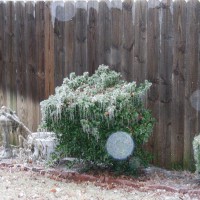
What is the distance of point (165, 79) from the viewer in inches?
265

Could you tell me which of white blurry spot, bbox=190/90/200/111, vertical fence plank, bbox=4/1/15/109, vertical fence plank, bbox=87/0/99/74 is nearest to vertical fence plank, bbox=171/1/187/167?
white blurry spot, bbox=190/90/200/111

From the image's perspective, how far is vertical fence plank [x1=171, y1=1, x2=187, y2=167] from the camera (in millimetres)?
6566

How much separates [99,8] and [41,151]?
2.13 metres

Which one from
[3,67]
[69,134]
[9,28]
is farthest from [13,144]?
[69,134]

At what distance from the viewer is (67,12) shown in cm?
743

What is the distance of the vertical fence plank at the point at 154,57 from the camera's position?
673 cm

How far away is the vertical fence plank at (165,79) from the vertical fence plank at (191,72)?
0.23 m

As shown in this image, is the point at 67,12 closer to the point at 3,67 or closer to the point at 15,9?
the point at 15,9

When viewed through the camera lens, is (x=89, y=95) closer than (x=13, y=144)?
Yes

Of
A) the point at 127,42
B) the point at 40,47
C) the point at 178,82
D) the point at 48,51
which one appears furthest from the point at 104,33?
the point at 178,82

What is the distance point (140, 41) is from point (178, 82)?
2.50 feet

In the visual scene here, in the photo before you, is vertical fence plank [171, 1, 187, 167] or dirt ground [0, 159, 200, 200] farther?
vertical fence plank [171, 1, 187, 167]

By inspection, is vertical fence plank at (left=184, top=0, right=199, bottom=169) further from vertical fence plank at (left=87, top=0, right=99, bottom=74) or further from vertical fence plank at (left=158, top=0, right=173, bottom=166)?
vertical fence plank at (left=87, top=0, right=99, bottom=74)

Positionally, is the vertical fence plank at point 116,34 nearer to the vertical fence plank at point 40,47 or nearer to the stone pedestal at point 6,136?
the vertical fence plank at point 40,47
